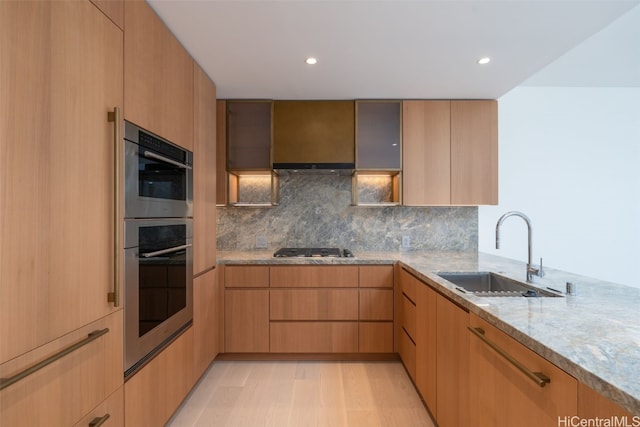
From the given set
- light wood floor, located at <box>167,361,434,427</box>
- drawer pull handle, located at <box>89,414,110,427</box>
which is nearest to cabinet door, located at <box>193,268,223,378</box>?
light wood floor, located at <box>167,361,434,427</box>

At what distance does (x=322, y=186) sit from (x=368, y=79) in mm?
1170

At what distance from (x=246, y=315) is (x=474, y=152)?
260 centimetres

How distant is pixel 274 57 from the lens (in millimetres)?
2076

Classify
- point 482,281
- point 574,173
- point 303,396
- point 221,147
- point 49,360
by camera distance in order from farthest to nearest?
1. point 574,173
2. point 221,147
3. point 303,396
4. point 482,281
5. point 49,360

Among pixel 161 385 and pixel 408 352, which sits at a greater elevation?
pixel 161 385

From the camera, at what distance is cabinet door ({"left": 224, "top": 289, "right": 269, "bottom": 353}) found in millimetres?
2586

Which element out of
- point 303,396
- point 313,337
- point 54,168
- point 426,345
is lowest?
point 303,396

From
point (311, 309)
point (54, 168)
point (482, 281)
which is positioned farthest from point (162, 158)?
point (482, 281)

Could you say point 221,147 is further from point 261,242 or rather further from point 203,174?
point 261,242

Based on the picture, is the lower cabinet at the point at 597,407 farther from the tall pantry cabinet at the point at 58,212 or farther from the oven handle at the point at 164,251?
the oven handle at the point at 164,251

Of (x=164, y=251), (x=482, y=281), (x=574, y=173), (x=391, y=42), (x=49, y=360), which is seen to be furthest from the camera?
(x=574, y=173)

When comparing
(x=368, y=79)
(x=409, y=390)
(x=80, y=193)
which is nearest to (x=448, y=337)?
(x=409, y=390)

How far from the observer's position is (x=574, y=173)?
3131mm

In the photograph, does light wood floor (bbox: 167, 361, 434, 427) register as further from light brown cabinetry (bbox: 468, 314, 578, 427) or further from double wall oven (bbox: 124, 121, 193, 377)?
light brown cabinetry (bbox: 468, 314, 578, 427)
